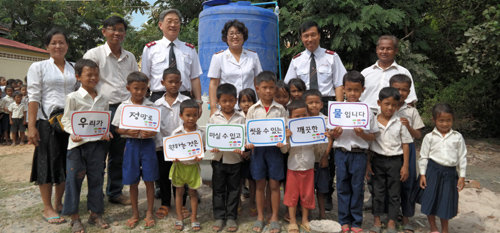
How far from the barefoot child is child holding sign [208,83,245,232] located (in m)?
1.63

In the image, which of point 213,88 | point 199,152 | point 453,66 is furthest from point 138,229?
point 453,66

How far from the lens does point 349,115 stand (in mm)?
2852

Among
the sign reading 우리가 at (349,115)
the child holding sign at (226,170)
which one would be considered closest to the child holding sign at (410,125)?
the sign reading 우리가 at (349,115)

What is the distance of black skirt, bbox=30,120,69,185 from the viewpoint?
3.13 meters

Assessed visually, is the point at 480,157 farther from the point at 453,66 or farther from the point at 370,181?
the point at 370,181

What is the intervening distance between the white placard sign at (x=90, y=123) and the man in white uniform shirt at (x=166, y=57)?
605 millimetres

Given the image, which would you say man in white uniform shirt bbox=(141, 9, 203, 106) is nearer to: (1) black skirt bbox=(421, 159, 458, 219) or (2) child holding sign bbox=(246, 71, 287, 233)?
(2) child holding sign bbox=(246, 71, 287, 233)

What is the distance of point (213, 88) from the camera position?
3.56 metres

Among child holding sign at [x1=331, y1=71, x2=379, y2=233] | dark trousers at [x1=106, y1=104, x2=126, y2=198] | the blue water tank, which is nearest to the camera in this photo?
child holding sign at [x1=331, y1=71, x2=379, y2=233]

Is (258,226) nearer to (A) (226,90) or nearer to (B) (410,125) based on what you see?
(A) (226,90)

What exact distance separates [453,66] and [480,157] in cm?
350

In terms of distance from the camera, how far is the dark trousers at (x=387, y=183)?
Result: 295 cm

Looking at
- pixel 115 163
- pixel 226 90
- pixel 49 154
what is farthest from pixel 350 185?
pixel 49 154

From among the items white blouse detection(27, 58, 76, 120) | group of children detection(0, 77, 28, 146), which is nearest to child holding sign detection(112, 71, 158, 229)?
white blouse detection(27, 58, 76, 120)
